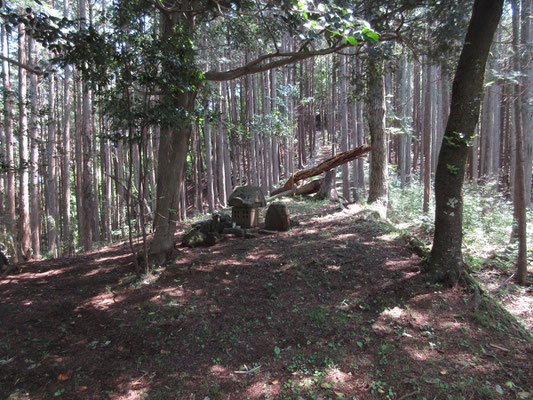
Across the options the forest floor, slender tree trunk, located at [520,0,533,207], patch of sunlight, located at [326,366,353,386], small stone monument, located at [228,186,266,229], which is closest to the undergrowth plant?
slender tree trunk, located at [520,0,533,207]

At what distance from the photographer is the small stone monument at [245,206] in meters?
7.64

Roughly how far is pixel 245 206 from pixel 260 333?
412cm

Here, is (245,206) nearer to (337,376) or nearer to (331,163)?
(331,163)

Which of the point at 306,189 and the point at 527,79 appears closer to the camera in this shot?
the point at 527,79

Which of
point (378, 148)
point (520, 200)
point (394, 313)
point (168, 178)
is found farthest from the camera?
point (378, 148)

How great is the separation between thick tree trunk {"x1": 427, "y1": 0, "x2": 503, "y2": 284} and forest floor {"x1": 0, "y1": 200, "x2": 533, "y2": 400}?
1.50 feet

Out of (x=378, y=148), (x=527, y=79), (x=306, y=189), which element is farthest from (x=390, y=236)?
(x=527, y=79)

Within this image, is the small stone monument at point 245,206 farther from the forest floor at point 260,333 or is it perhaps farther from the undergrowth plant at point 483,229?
the undergrowth plant at point 483,229

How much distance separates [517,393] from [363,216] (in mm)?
5580

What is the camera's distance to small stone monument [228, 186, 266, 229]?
7637 mm

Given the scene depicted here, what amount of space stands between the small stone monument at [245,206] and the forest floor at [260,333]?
1907 mm

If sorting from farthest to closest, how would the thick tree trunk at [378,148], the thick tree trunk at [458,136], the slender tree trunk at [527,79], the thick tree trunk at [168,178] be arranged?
the thick tree trunk at [378,148] → the slender tree trunk at [527,79] → the thick tree trunk at [168,178] → the thick tree trunk at [458,136]

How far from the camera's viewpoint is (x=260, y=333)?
3838mm

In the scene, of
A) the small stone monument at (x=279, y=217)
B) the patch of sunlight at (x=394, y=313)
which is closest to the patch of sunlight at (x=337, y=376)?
the patch of sunlight at (x=394, y=313)
